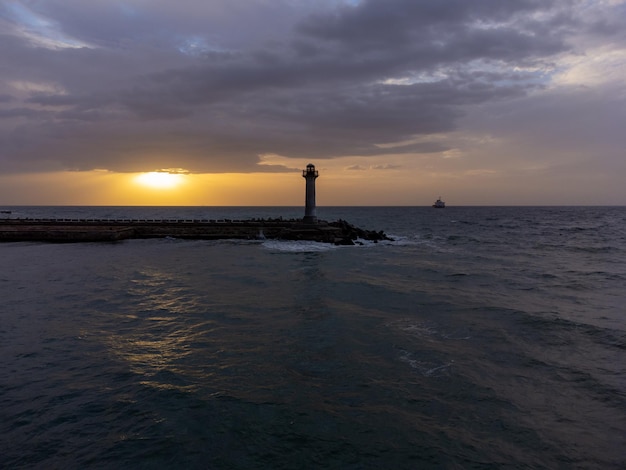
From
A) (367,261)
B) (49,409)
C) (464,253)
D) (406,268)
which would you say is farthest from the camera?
(464,253)

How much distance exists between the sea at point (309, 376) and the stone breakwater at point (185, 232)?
952 inches

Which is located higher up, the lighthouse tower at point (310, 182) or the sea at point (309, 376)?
the lighthouse tower at point (310, 182)

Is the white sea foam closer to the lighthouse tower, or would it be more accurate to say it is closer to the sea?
the lighthouse tower

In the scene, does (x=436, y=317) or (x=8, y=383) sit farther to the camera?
(x=436, y=317)

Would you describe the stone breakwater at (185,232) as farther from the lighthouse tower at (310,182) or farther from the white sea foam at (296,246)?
the lighthouse tower at (310,182)

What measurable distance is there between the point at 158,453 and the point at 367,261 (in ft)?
86.2

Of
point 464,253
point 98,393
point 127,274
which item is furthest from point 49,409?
point 464,253

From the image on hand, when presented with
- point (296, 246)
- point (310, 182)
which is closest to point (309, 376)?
point (296, 246)

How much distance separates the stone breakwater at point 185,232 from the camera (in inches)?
1813

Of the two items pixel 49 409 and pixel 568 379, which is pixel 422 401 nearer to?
pixel 568 379

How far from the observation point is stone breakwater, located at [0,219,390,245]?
46.1 metres

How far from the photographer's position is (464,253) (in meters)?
40.3

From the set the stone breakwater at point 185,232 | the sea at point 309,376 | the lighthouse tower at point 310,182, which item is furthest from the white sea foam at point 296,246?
the sea at point 309,376

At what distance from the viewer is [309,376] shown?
10.2 meters
